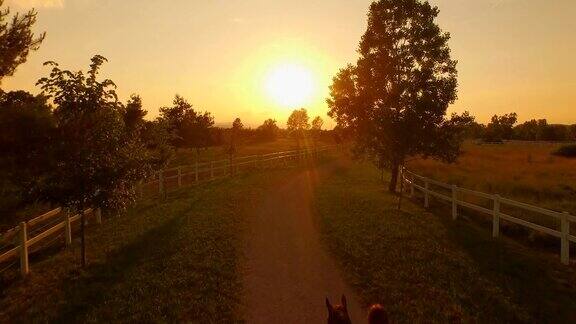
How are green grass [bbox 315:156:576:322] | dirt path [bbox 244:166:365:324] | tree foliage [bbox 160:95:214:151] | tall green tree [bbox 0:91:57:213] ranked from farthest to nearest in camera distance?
1. tree foliage [bbox 160:95:214:151]
2. tall green tree [bbox 0:91:57:213]
3. dirt path [bbox 244:166:365:324]
4. green grass [bbox 315:156:576:322]

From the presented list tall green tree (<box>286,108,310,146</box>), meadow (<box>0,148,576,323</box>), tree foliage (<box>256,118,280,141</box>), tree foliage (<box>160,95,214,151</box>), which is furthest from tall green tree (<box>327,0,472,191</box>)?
tree foliage (<box>256,118,280,141</box>)

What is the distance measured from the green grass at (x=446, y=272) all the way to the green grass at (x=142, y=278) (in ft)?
10.5

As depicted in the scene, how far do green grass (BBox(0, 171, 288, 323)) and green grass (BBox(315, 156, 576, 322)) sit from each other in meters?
3.21

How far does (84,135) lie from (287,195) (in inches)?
604

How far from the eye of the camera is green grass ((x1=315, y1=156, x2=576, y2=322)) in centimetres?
884

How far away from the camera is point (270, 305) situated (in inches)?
369

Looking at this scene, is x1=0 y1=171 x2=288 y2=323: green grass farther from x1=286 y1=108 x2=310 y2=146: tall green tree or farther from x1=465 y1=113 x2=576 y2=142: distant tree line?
x1=465 y1=113 x2=576 y2=142: distant tree line

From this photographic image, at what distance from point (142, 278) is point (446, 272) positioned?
724 cm

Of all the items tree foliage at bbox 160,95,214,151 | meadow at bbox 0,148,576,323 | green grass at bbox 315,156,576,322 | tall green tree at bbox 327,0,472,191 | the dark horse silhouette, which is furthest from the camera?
tree foliage at bbox 160,95,214,151

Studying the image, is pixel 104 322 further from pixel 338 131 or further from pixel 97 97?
pixel 338 131

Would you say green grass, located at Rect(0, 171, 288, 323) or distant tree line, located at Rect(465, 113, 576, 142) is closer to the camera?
green grass, located at Rect(0, 171, 288, 323)

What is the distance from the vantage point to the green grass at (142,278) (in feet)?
29.6

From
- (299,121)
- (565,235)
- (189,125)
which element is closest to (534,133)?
(299,121)

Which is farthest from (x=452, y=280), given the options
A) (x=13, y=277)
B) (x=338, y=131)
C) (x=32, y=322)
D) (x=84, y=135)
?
(x=338, y=131)
